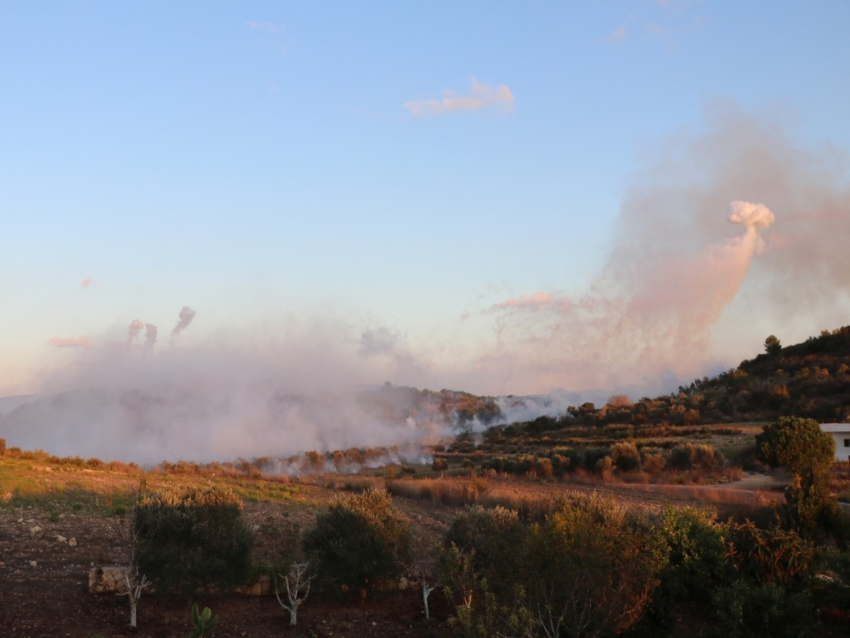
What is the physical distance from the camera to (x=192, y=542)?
1172 cm

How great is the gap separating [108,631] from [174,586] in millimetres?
1554

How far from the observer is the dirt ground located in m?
9.98

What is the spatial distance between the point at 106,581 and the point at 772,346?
255 ft

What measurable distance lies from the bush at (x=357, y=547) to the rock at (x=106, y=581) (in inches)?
129

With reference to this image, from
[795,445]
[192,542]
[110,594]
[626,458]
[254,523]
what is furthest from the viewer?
[626,458]

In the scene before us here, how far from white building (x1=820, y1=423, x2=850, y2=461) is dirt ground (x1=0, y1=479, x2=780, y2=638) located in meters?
27.8

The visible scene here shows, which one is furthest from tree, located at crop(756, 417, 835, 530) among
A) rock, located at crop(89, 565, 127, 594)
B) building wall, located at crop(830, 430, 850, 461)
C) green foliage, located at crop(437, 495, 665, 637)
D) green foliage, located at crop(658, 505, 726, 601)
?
rock, located at crop(89, 565, 127, 594)

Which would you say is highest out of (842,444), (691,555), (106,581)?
(106,581)

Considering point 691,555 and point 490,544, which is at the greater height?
point 490,544

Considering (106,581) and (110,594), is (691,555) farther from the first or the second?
(106,581)

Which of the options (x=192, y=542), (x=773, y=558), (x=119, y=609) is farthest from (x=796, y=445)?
(x=119, y=609)

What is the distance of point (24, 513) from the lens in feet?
54.6

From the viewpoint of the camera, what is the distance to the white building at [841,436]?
32.3 m

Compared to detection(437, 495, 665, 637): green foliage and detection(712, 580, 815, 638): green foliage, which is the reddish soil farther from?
detection(712, 580, 815, 638): green foliage
